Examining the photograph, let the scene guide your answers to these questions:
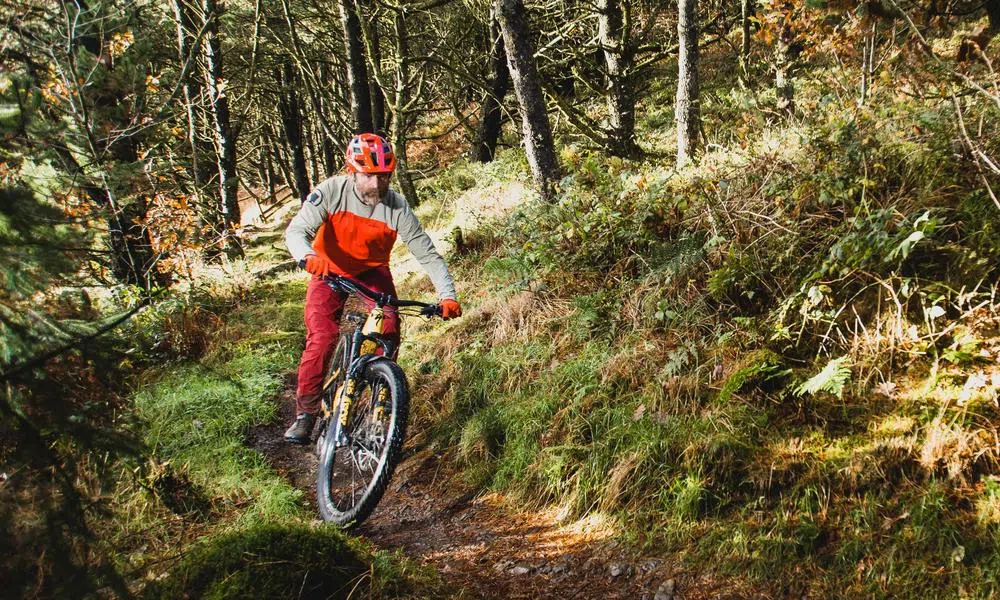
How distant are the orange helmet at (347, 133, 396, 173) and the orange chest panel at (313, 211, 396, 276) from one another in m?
0.47

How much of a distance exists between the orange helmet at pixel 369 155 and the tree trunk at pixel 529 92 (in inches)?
104

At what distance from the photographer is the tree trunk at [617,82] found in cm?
1026

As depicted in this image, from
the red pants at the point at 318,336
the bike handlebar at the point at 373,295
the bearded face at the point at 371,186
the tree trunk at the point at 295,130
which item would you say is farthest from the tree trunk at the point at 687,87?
the tree trunk at the point at 295,130

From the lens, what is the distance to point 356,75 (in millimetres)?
10969

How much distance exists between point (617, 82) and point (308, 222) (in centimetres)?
709

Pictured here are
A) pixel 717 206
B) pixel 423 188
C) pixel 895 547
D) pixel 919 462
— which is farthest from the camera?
pixel 423 188

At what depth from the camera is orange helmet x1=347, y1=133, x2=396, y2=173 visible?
4848 mm

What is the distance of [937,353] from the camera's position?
3.48 metres

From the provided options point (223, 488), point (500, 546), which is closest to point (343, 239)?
point (223, 488)

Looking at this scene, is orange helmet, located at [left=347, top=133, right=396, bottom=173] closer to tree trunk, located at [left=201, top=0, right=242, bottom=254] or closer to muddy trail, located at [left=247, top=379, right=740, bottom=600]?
muddy trail, located at [left=247, top=379, right=740, bottom=600]

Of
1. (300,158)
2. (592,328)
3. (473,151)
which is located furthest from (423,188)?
(592,328)

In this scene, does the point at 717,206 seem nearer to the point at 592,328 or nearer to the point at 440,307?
the point at 592,328

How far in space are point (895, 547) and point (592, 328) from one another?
2.89 metres

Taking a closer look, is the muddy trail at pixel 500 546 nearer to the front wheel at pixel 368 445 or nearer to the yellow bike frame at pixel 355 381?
the front wheel at pixel 368 445
